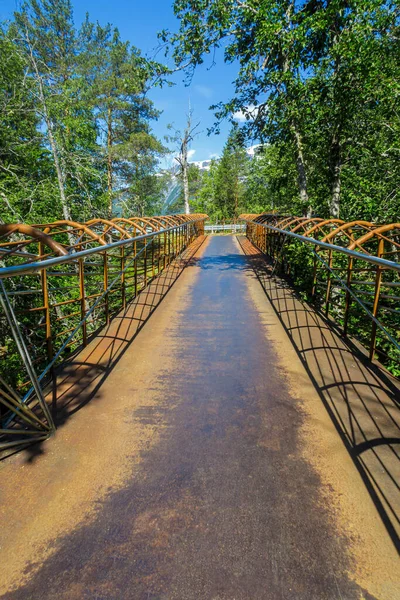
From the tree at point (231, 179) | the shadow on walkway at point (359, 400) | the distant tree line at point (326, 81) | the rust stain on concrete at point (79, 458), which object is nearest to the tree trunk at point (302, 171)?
the distant tree line at point (326, 81)

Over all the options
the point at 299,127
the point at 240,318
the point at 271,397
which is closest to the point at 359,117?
the point at 299,127

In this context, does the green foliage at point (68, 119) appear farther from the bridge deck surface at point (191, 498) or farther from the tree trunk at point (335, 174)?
the bridge deck surface at point (191, 498)

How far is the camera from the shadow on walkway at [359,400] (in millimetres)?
1565

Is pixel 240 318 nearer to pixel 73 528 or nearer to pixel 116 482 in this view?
pixel 116 482

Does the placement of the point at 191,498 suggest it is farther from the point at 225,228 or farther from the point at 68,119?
the point at 225,228

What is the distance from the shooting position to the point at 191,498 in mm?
1504

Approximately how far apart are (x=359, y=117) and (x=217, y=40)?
4147 millimetres

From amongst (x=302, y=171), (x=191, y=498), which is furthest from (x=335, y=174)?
(x=191, y=498)

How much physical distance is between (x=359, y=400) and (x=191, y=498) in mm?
1397

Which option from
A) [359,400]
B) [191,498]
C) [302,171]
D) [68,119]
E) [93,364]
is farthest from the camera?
[68,119]

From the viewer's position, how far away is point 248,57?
27.3 feet

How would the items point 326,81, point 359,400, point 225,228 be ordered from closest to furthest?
point 359,400 → point 326,81 → point 225,228

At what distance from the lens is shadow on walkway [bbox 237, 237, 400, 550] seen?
1.57 meters

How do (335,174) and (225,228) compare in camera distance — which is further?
(225,228)
